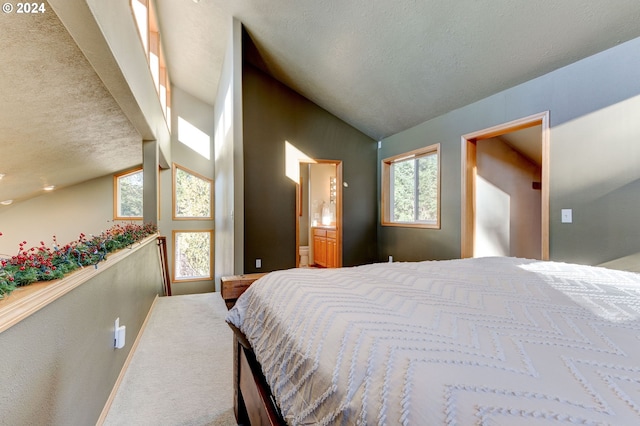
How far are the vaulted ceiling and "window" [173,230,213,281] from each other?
2512mm

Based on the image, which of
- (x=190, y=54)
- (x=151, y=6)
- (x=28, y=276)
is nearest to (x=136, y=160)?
(x=190, y=54)

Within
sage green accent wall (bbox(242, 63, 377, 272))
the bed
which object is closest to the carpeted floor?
the bed

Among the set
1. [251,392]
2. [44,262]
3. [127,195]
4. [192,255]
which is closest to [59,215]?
[127,195]

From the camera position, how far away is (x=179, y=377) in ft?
7.05

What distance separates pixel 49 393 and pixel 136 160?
6.54m

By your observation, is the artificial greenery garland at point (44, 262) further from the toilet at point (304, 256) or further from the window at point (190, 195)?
the window at point (190, 195)

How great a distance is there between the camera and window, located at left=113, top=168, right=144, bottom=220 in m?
7.32

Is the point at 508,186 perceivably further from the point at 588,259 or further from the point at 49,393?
the point at 49,393

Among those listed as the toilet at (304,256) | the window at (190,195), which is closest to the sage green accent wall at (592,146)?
the toilet at (304,256)

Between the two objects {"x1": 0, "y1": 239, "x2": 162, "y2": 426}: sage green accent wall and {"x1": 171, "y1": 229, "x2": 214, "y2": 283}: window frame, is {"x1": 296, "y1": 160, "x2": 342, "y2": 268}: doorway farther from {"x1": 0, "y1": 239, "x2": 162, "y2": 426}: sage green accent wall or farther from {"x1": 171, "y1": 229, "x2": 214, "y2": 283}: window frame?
{"x1": 0, "y1": 239, "x2": 162, "y2": 426}: sage green accent wall

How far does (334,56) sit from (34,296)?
3.74 meters

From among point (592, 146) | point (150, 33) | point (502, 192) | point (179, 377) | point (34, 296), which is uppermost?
point (150, 33)

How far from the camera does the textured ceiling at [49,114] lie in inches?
87.0

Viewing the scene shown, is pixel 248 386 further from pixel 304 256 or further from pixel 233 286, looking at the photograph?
pixel 304 256
